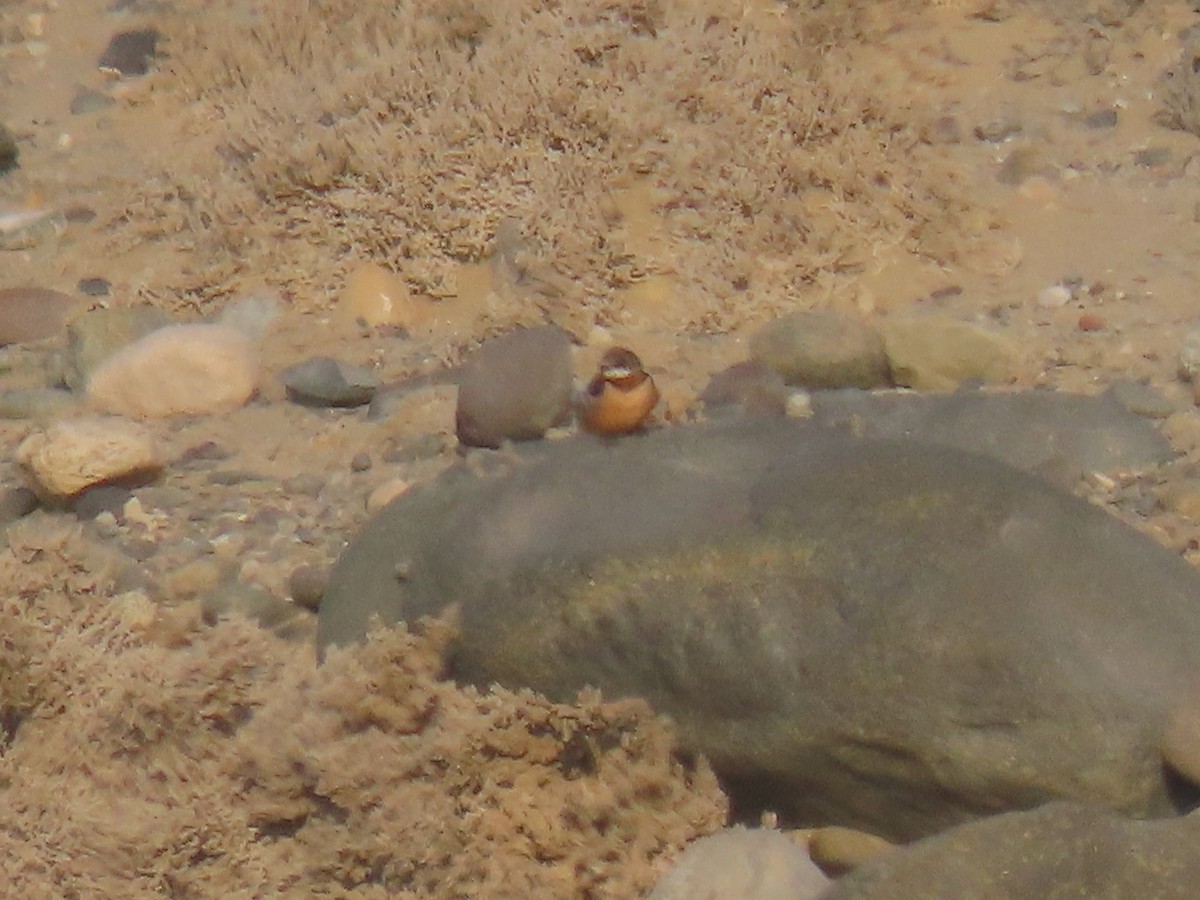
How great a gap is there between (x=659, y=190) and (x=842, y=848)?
3.22 meters

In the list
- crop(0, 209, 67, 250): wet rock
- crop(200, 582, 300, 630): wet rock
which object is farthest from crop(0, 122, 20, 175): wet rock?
crop(200, 582, 300, 630): wet rock

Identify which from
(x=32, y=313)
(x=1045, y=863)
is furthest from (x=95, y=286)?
(x=1045, y=863)

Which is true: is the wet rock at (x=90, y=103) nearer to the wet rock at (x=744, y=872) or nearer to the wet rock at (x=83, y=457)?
the wet rock at (x=83, y=457)

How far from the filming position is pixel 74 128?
6.51 meters

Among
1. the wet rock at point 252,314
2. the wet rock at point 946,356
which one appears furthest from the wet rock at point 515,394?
the wet rock at point 252,314

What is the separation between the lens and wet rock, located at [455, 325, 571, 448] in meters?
4.05

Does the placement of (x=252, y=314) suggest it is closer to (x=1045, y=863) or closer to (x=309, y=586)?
(x=309, y=586)

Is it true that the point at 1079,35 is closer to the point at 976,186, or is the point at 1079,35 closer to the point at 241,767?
the point at 976,186

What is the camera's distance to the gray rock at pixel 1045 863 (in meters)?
2.24

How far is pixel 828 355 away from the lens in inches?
171

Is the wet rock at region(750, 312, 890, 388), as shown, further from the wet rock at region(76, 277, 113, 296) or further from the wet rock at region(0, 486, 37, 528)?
the wet rock at region(76, 277, 113, 296)

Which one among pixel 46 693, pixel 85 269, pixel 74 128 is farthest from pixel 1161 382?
pixel 74 128

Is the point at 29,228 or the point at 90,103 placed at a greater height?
the point at 90,103

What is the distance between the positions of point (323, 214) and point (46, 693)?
9.14 feet
